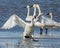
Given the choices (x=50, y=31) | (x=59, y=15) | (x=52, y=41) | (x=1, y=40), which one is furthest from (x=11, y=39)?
(x=59, y=15)

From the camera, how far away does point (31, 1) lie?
33.7 metres

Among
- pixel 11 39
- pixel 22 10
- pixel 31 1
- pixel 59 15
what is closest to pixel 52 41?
pixel 11 39

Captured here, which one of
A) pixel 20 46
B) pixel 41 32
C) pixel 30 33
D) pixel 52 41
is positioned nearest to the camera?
pixel 20 46

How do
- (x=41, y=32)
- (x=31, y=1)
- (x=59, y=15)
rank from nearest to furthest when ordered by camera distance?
(x=41, y=32), (x=59, y=15), (x=31, y=1)

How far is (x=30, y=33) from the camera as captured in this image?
16.9m

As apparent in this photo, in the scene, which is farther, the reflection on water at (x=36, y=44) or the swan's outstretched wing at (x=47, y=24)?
the swan's outstretched wing at (x=47, y=24)

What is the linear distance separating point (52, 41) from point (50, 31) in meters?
4.08

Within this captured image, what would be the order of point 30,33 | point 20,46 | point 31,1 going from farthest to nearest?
1. point 31,1
2. point 30,33
3. point 20,46

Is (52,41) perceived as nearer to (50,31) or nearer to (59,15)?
(50,31)

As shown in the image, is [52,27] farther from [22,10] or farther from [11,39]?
[22,10]

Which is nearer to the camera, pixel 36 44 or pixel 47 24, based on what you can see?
pixel 36 44

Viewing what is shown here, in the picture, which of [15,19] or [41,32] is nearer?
[15,19]

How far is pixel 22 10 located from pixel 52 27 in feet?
29.0

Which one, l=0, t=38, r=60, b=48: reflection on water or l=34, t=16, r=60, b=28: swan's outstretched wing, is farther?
l=34, t=16, r=60, b=28: swan's outstretched wing
